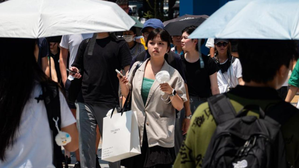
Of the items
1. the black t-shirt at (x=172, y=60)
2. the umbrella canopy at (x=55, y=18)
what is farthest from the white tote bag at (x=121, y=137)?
the umbrella canopy at (x=55, y=18)

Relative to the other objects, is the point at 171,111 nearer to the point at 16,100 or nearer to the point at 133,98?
the point at 133,98

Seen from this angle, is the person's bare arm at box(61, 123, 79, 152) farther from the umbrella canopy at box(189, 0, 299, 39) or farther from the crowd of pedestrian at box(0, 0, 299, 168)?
the umbrella canopy at box(189, 0, 299, 39)

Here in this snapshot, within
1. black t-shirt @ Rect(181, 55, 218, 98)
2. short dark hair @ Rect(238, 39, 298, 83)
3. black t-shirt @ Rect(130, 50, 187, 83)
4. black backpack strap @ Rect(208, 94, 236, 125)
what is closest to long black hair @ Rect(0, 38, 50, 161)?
black backpack strap @ Rect(208, 94, 236, 125)

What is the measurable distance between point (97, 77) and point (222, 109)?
3667mm

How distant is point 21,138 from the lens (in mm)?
2977

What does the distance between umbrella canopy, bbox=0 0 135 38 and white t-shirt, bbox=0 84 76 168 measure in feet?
1.28

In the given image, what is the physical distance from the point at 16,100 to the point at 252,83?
131 centimetres

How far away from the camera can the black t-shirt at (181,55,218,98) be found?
247 inches

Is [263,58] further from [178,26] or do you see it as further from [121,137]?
[178,26]

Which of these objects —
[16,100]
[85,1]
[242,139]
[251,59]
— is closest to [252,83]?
[251,59]

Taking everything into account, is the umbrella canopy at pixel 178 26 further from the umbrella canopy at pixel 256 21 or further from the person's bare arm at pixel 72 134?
the umbrella canopy at pixel 256 21

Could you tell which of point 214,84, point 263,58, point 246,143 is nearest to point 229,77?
point 214,84

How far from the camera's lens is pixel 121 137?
5133mm

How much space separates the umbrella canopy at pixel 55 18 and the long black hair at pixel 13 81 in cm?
8
